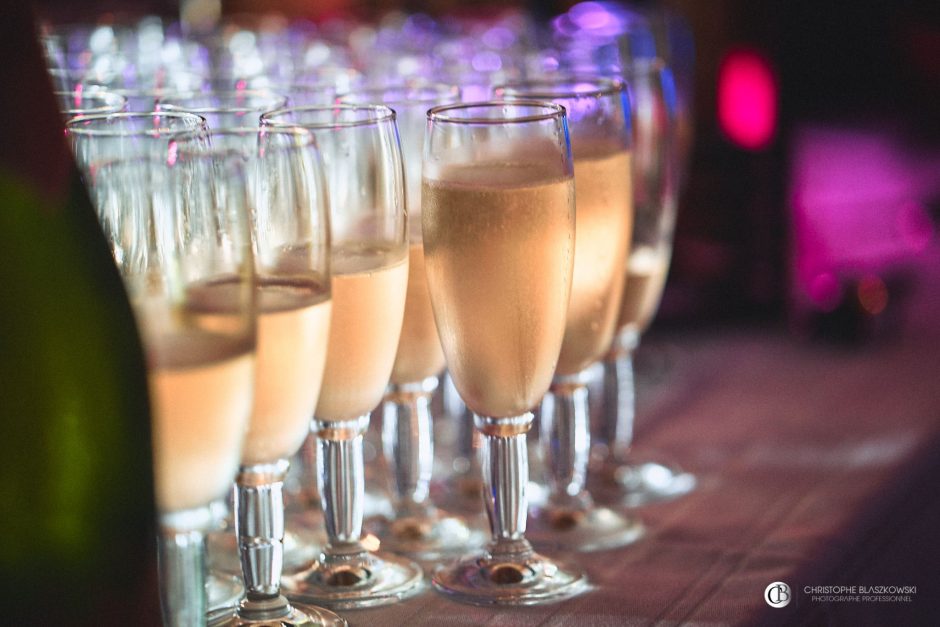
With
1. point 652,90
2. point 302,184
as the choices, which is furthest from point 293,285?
point 652,90

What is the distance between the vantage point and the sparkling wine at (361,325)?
97 centimetres

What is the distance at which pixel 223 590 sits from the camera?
1.04m

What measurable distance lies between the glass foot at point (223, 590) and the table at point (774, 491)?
0.10 m

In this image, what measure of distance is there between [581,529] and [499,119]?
0.41m

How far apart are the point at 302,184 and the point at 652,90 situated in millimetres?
578

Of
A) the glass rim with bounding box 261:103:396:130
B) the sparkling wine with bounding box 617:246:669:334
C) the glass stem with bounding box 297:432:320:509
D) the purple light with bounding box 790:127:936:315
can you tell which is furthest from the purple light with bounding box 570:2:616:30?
the glass rim with bounding box 261:103:396:130

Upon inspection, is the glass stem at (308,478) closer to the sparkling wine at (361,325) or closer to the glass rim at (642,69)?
the sparkling wine at (361,325)

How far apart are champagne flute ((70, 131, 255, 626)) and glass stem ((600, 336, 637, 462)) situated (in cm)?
72

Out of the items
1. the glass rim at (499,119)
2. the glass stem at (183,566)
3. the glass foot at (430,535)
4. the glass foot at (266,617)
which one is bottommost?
the glass foot at (430,535)

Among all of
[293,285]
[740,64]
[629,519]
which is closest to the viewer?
[293,285]

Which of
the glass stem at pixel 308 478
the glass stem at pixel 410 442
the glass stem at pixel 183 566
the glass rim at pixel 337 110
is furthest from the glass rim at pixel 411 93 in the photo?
the glass stem at pixel 183 566

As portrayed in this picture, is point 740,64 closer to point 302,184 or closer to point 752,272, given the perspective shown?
point 752,272

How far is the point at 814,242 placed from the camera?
168 cm

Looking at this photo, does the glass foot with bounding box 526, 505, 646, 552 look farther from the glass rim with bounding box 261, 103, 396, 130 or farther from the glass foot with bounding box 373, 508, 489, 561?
the glass rim with bounding box 261, 103, 396, 130
